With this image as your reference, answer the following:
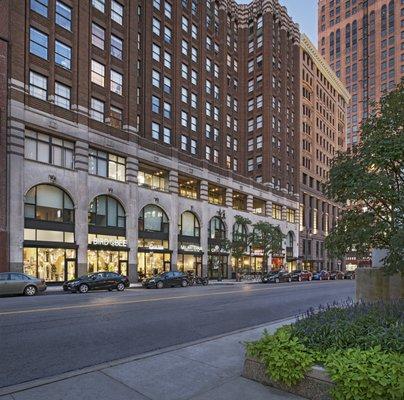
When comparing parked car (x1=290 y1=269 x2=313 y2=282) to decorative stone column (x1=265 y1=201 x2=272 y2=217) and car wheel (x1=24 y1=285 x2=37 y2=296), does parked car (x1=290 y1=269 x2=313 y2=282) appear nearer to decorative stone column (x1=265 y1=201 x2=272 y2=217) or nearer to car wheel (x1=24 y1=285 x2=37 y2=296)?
decorative stone column (x1=265 y1=201 x2=272 y2=217)

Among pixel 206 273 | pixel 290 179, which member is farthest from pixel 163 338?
pixel 290 179

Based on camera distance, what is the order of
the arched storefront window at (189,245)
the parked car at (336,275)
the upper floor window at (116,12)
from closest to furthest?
the upper floor window at (116,12) → the arched storefront window at (189,245) → the parked car at (336,275)

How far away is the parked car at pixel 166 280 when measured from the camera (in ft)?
108

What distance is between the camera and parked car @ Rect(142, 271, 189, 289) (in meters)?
33.1

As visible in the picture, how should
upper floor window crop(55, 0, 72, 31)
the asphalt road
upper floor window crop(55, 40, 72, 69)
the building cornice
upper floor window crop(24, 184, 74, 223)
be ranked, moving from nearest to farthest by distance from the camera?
the asphalt road → upper floor window crop(24, 184, 74, 223) → upper floor window crop(55, 40, 72, 69) → upper floor window crop(55, 0, 72, 31) → the building cornice

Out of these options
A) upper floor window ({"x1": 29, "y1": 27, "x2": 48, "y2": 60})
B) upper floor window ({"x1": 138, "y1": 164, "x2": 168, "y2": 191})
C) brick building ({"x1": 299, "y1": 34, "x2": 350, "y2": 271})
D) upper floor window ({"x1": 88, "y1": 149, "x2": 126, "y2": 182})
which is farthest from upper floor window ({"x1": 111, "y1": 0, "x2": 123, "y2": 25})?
brick building ({"x1": 299, "y1": 34, "x2": 350, "y2": 271})

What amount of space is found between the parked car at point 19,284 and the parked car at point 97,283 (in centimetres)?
244

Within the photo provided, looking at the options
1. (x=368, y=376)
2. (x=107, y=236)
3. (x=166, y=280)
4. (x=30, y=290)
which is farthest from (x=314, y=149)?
(x=368, y=376)

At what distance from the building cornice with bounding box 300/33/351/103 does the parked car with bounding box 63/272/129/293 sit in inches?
2646

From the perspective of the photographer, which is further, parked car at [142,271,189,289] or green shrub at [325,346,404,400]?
parked car at [142,271,189,289]

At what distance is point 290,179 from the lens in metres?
73.6

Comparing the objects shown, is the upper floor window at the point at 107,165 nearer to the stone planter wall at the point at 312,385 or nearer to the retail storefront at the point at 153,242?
the retail storefront at the point at 153,242

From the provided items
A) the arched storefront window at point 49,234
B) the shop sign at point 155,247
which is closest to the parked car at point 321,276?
the shop sign at point 155,247

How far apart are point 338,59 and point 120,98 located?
126 meters
